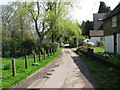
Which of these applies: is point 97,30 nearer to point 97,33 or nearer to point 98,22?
point 97,33

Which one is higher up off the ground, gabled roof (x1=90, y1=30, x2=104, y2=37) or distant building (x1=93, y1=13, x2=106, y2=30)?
distant building (x1=93, y1=13, x2=106, y2=30)

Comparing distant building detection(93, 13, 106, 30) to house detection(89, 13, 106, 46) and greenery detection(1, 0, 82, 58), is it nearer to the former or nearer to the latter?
house detection(89, 13, 106, 46)

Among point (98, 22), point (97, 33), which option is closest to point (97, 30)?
point (97, 33)

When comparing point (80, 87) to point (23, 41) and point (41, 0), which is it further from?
point (41, 0)

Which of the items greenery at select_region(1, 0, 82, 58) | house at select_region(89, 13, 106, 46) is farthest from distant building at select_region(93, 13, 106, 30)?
greenery at select_region(1, 0, 82, 58)

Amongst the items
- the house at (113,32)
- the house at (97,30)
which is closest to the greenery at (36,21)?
the house at (113,32)

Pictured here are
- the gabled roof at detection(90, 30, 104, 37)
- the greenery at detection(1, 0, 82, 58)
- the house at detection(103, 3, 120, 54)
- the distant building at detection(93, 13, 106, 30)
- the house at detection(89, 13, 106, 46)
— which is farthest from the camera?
the distant building at detection(93, 13, 106, 30)

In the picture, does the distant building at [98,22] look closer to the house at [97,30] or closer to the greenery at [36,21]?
the house at [97,30]

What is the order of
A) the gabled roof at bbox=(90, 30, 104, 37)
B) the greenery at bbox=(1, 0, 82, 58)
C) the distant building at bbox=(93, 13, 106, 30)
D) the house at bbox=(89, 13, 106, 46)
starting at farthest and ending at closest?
the distant building at bbox=(93, 13, 106, 30) → the house at bbox=(89, 13, 106, 46) → the gabled roof at bbox=(90, 30, 104, 37) → the greenery at bbox=(1, 0, 82, 58)

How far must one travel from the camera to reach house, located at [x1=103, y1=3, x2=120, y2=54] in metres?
19.5

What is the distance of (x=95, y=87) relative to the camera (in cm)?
602

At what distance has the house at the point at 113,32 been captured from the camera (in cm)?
1954

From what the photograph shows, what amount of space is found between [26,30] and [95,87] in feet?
115

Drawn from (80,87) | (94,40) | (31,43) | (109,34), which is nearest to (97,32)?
(94,40)
